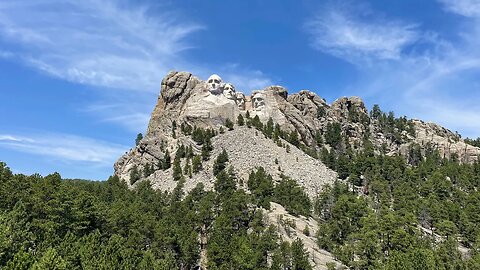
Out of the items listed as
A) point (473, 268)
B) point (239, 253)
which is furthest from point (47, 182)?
point (473, 268)

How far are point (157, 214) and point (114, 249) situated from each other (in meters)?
31.7

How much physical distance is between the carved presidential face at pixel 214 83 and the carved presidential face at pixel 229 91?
9.22ft

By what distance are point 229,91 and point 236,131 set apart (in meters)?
23.9

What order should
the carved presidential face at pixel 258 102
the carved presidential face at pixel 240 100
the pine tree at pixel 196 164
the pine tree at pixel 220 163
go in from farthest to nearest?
the carved presidential face at pixel 258 102 → the carved presidential face at pixel 240 100 → the pine tree at pixel 196 164 → the pine tree at pixel 220 163

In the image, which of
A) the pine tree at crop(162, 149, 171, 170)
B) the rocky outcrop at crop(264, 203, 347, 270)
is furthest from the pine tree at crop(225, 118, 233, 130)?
the rocky outcrop at crop(264, 203, 347, 270)

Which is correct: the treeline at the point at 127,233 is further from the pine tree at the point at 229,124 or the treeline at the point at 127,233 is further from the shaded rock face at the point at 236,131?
the pine tree at the point at 229,124

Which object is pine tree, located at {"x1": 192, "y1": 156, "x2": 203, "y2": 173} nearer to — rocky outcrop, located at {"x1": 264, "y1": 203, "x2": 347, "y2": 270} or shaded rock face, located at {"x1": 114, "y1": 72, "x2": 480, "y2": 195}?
shaded rock face, located at {"x1": 114, "y1": 72, "x2": 480, "y2": 195}

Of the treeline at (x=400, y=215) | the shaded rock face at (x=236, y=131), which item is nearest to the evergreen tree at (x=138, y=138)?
the shaded rock face at (x=236, y=131)

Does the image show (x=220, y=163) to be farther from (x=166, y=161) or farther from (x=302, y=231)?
(x=302, y=231)

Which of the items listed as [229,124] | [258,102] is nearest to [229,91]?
[258,102]

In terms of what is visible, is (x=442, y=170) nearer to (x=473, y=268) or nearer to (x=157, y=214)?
(x=473, y=268)

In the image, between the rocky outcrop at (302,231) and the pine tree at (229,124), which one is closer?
the rocky outcrop at (302,231)

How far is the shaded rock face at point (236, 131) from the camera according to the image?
136 m

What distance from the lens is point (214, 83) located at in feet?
552
